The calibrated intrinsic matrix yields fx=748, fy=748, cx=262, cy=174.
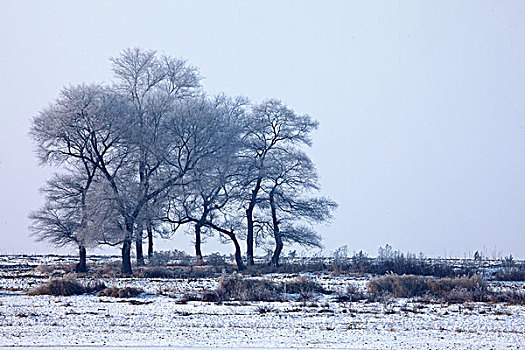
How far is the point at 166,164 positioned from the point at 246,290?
18.8m

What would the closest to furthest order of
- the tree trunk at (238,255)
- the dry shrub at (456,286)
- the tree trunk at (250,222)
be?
1. the dry shrub at (456,286)
2. the tree trunk at (238,255)
3. the tree trunk at (250,222)

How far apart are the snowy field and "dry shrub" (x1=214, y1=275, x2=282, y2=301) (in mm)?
1033

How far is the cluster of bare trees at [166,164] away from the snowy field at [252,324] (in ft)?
52.0

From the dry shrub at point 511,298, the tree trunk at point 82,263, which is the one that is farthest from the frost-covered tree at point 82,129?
the dry shrub at point 511,298

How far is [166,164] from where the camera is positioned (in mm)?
43344

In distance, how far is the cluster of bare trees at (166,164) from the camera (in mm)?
40812

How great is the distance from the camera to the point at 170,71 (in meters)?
48.1

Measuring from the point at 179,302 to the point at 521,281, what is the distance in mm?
18180

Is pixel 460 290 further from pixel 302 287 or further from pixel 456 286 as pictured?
pixel 302 287

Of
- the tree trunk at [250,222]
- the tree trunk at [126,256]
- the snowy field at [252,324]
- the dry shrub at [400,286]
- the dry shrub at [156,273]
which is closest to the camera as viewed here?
the snowy field at [252,324]

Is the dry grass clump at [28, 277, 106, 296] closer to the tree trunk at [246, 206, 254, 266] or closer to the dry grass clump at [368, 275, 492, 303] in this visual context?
the dry grass clump at [368, 275, 492, 303]

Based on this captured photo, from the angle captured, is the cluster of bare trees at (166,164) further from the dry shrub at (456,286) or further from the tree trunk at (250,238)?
the dry shrub at (456,286)

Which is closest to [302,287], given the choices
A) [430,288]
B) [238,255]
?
[430,288]

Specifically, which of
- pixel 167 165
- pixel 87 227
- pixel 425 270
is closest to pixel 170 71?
pixel 167 165
